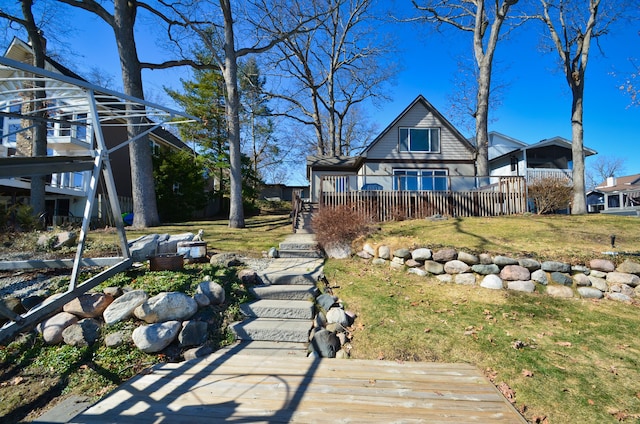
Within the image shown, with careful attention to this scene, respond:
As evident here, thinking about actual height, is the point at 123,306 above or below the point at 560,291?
above

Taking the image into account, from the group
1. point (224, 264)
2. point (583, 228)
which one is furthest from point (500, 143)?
point (224, 264)

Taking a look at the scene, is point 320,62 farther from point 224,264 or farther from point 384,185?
point 224,264

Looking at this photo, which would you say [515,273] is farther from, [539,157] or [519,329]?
[539,157]

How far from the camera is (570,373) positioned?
340 centimetres

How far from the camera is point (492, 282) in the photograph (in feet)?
18.1

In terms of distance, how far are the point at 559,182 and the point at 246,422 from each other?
12.9m

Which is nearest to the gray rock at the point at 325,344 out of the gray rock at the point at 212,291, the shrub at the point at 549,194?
the gray rock at the point at 212,291

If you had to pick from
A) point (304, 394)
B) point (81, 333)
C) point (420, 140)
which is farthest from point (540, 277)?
point (420, 140)

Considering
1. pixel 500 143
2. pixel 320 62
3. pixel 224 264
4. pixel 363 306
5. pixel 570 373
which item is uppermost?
pixel 320 62

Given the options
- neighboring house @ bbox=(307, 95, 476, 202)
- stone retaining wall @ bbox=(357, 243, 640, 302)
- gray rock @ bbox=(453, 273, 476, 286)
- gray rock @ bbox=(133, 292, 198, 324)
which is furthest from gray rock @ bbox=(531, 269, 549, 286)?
neighboring house @ bbox=(307, 95, 476, 202)

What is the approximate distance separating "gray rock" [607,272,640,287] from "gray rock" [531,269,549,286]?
1.00m

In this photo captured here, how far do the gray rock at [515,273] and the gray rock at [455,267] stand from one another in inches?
23.3

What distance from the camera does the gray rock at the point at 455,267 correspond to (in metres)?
5.80

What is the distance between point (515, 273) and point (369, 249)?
2751 millimetres
